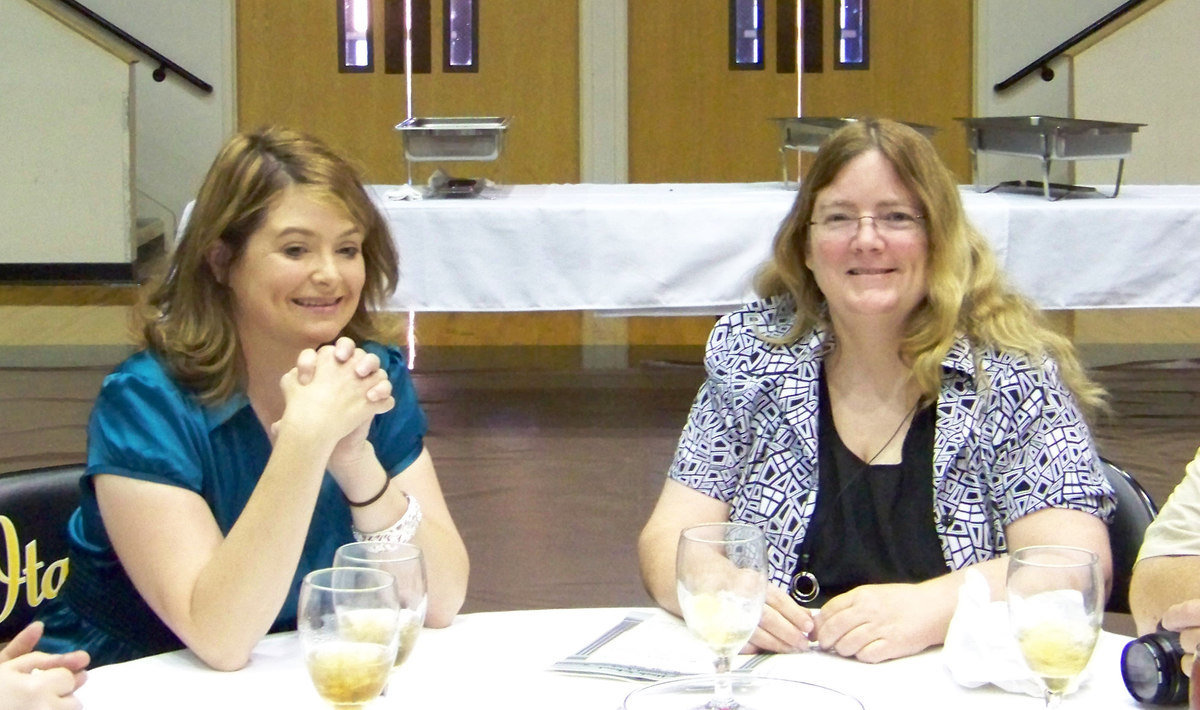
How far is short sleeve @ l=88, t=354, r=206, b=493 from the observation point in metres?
1.63

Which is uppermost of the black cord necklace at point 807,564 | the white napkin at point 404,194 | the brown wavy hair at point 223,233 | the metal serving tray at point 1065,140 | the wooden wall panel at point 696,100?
the wooden wall panel at point 696,100

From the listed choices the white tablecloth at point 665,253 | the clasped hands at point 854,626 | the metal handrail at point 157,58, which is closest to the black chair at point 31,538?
the clasped hands at point 854,626

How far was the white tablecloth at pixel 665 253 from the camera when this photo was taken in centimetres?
416

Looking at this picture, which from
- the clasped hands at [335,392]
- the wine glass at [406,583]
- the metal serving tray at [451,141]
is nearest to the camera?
the wine glass at [406,583]

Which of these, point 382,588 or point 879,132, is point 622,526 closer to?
point 879,132

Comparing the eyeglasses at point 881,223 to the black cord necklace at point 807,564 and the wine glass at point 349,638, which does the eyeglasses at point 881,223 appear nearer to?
the black cord necklace at point 807,564

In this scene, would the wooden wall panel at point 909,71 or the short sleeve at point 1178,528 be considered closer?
the short sleeve at point 1178,528

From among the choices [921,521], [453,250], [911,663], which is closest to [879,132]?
[921,521]

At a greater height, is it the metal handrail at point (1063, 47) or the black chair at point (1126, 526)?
the metal handrail at point (1063, 47)

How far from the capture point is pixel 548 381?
18.8ft

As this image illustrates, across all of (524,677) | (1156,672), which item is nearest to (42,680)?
(524,677)

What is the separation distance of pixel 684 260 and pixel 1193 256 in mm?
1473

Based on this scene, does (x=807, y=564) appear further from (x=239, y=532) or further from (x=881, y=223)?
(x=239, y=532)

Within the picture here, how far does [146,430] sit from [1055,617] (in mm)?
1026
